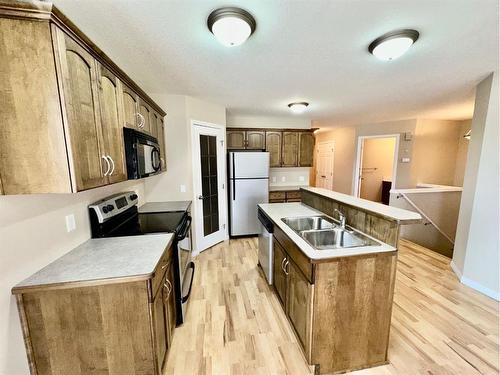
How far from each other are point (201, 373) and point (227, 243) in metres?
2.40

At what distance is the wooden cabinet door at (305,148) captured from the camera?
188 inches

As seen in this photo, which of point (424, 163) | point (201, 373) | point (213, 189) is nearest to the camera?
point (201, 373)

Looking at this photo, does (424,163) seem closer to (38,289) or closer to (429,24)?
(429,24)

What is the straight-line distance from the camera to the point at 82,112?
118 centimetres

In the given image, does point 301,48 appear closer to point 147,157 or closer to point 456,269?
point 147,157

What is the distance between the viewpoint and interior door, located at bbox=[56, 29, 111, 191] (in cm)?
105

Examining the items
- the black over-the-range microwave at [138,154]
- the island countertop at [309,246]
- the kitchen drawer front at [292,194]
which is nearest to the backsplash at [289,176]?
the kitchen drawer front at [292,194]

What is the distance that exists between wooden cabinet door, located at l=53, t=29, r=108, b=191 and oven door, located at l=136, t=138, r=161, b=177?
0.46 metres

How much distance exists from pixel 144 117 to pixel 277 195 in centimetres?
303

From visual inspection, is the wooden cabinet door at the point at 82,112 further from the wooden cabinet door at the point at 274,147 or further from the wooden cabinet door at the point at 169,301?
the wooden cabinet door at the point at 274,147

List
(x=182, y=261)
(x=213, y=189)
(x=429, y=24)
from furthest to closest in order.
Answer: (x=213, y=189) < (x=182, y=261) < (x=429, y=24)

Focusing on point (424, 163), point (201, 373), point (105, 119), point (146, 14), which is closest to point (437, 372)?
point (201, 373)

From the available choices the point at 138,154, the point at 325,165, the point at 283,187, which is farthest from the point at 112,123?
the point at 325,165

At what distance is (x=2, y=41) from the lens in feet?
3.08
